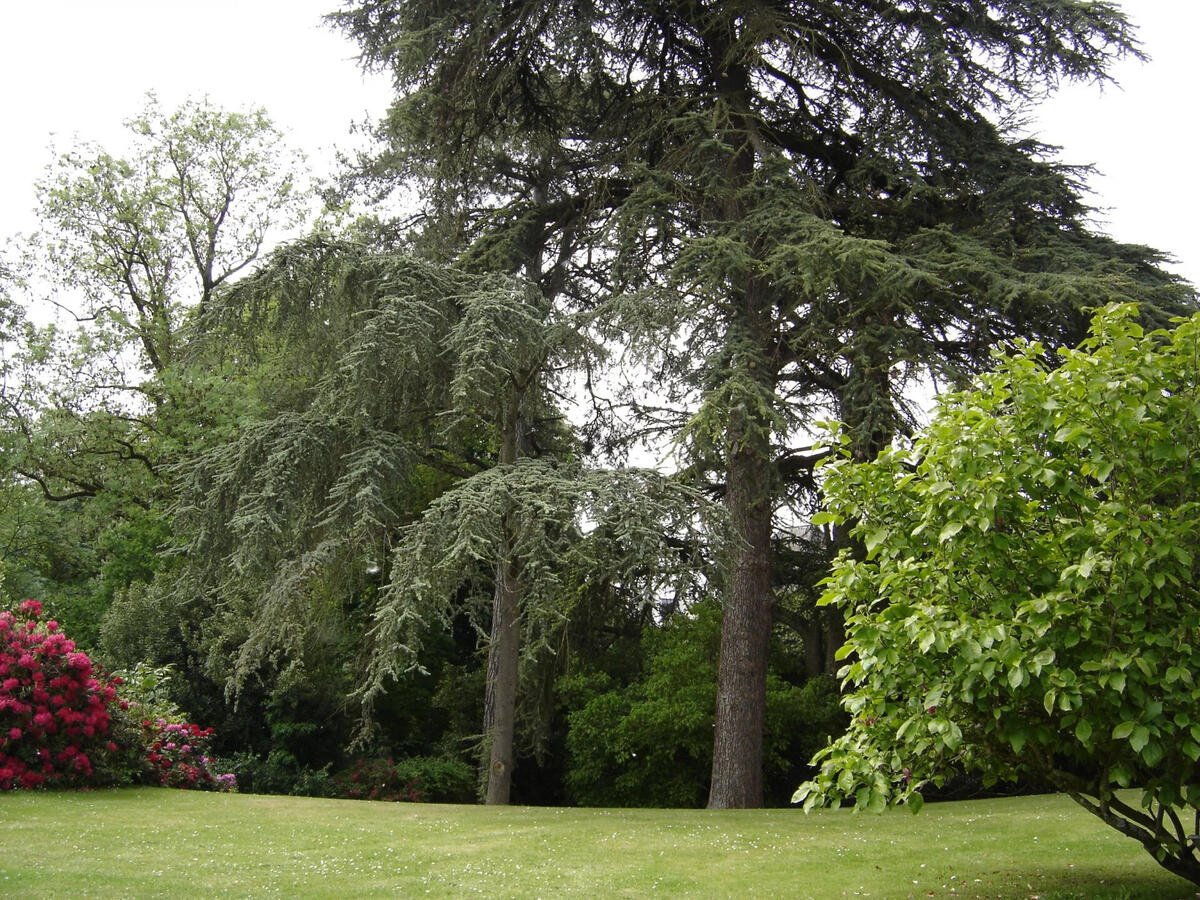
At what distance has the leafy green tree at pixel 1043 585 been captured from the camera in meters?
4.75

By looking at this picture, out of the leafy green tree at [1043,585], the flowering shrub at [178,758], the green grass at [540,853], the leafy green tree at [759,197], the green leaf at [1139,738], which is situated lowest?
the green grass at [540,853]

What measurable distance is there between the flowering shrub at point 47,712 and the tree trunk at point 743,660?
7.05 metres

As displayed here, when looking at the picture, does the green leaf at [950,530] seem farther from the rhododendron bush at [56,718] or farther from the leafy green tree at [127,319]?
the leafy green tree at [127,319]

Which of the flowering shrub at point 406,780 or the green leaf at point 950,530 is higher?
the green leaf at point 950,530

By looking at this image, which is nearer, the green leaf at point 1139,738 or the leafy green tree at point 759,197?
the green leaf at point 1139,738

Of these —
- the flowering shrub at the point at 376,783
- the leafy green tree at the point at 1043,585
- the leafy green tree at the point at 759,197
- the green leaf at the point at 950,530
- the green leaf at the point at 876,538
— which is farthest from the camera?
the flowering shrub at the point at 376,783

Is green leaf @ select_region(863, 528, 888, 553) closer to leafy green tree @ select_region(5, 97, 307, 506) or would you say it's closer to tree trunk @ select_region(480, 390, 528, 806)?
tree trunk @ select_region(480, 390, 528, 806)

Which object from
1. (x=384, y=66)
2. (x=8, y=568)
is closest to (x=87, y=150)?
A: (x=8, y=568)

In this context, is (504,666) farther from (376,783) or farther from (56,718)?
(376,783)

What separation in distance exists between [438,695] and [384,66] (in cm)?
1042

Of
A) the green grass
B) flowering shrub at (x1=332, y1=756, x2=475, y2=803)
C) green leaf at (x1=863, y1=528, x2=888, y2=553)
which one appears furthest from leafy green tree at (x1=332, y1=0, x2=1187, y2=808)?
flowering shrub at (x1=332, y1=756, x2=475, y2=803)

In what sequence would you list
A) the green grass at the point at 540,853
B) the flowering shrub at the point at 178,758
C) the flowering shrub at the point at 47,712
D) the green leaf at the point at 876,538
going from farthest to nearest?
the flowering shrub at the point at 178,758 → the flowering shrub at the point at 47,712 → the green grass at the point at 540,853 → the green leaf at the point at 876,538

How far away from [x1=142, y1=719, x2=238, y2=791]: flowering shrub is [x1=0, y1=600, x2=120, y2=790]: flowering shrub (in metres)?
1.04

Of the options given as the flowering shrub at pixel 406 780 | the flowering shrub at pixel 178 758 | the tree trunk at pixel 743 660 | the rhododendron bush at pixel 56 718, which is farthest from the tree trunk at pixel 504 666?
the rhododendron bush at pixel 56 718
